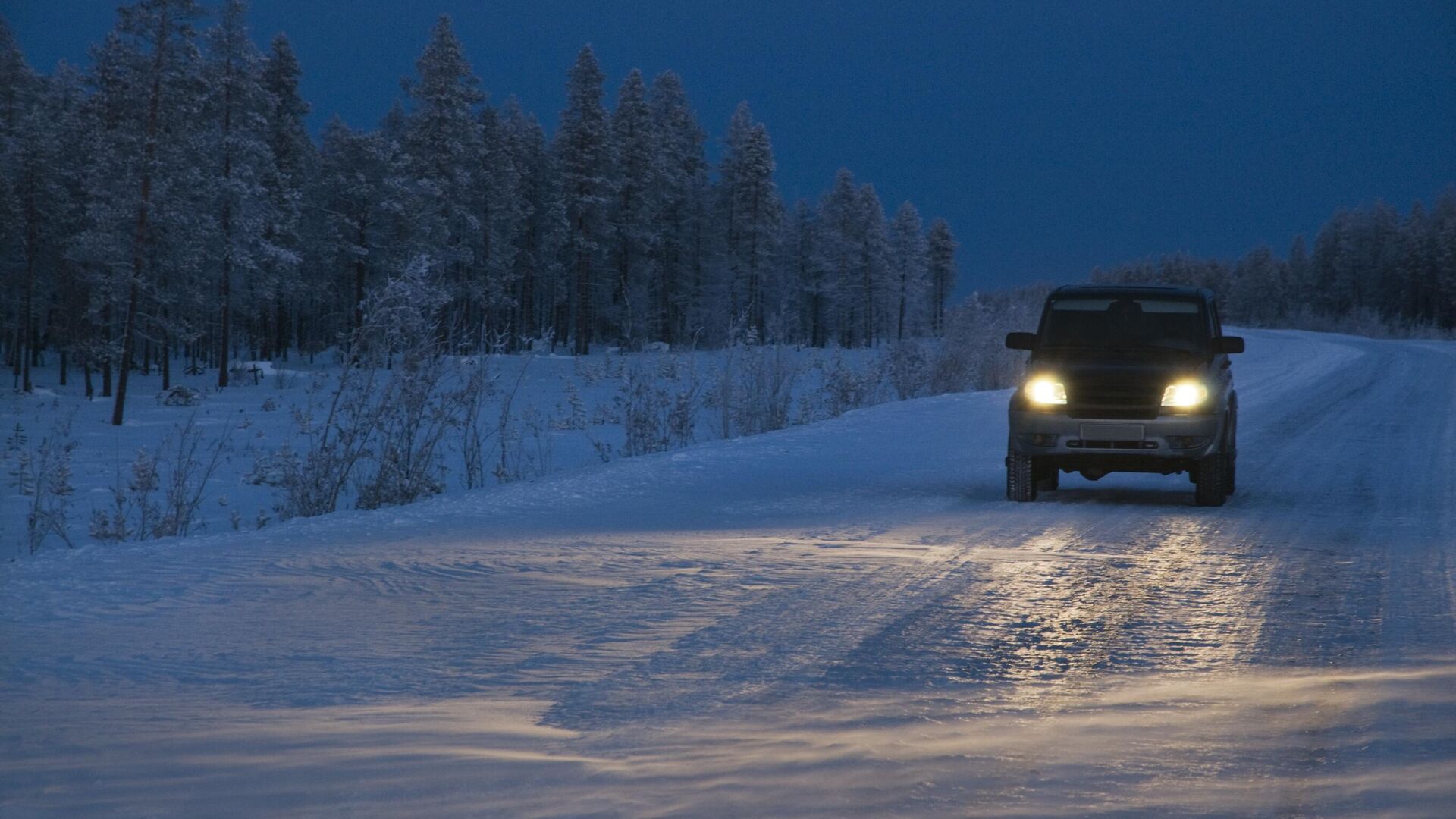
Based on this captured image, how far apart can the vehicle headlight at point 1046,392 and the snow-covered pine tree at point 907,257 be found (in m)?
99.1

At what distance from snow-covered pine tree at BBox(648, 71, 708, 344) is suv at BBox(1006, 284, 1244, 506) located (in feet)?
202

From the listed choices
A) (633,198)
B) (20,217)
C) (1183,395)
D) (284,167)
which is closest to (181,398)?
(20,217)

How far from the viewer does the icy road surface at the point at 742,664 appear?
3.81m

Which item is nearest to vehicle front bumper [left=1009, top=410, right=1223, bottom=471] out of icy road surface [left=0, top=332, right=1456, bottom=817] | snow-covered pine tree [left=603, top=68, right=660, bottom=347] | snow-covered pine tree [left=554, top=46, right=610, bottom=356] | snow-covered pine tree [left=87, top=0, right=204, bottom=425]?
icy road surface [left=0, top=332, right=1456, bottom=817]

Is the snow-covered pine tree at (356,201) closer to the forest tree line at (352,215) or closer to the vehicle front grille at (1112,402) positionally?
the forest tree line at (352,215)

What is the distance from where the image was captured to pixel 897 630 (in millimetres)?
5941

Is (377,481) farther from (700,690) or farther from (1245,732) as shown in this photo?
(1245,732)

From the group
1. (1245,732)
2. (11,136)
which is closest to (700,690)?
(1245,732)

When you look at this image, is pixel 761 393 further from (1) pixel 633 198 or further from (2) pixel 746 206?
(2) pixel 746 206

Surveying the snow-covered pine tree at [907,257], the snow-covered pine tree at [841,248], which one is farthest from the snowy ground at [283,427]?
the snow-covered pine tree at [907,257]

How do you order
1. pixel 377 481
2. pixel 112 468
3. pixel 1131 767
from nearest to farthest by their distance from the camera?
pixel 1131 767, pixel 377 481, pixel 112 468

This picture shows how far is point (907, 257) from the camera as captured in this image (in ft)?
368

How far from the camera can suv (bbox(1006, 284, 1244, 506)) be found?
35.4 feet

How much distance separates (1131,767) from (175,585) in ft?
17.2
